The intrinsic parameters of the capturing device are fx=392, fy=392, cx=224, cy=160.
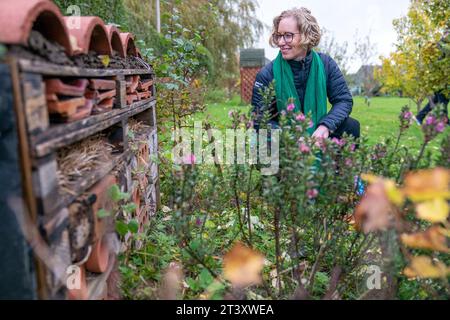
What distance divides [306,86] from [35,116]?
6.83ft

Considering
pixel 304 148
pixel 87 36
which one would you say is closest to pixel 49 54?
pixel 87 36

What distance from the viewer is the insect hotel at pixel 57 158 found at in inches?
38.9

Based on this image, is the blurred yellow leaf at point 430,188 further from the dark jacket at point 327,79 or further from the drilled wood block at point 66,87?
the dark jacket at point 327,79

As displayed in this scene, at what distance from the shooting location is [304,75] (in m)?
2.79

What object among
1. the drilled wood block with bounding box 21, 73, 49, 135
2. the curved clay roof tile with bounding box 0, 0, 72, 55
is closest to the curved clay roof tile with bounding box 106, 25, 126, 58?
the curved clay roof tile with bounding box 0, 0, 72, 55

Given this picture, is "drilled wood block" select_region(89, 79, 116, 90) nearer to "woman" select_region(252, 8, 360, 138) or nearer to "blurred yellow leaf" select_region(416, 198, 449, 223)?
"woman" select_region(252, 8, 360, 138)

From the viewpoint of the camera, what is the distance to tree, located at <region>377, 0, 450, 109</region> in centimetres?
440

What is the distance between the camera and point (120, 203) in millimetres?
1819

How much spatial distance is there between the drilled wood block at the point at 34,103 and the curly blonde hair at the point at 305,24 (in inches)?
78.3

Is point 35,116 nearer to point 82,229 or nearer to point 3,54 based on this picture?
point 3,54

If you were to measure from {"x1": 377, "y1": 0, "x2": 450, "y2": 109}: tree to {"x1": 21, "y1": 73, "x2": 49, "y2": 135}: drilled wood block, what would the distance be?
2.81 metres

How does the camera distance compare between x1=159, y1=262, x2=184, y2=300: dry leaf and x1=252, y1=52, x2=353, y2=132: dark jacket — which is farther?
x1=252, y1=52, x2=353, y2=132: dark jacket

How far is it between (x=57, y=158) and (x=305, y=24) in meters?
1.91
